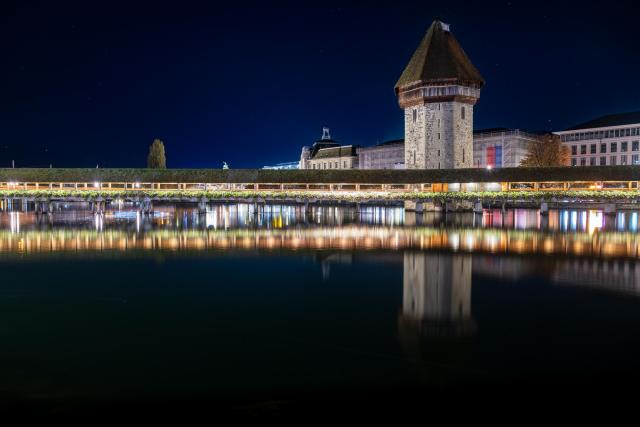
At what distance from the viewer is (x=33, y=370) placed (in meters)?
5.42

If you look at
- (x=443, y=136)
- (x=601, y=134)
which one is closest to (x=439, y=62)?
(x=443, y=136)

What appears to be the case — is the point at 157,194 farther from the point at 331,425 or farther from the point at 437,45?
the point at 331,425

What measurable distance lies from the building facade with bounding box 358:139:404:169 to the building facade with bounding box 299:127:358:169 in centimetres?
198

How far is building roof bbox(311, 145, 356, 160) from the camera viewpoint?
79.9 m

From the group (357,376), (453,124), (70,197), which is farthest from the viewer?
(453,124)

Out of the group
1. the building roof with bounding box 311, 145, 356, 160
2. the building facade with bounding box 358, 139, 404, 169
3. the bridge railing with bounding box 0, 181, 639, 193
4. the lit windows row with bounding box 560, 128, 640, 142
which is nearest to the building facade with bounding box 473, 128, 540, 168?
the lit windows row with bounding box 560, 128, 640, 142

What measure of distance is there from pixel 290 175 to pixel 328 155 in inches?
1841

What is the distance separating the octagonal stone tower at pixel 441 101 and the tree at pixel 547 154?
1685 centimetres

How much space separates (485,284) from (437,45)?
111 feet

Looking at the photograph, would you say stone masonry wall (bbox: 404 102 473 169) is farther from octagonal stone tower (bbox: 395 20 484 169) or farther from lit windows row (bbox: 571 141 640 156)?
lit windows row (bbox: 571 141 640 156)

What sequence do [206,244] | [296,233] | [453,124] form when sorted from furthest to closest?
[453,124] → [296,233] → [206,244]

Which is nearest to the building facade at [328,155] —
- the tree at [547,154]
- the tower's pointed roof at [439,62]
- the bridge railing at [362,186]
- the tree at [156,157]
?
the tree at [547,154]

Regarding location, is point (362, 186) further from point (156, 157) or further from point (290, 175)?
point (156, 157)

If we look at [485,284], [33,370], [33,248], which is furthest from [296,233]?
[33,370]
